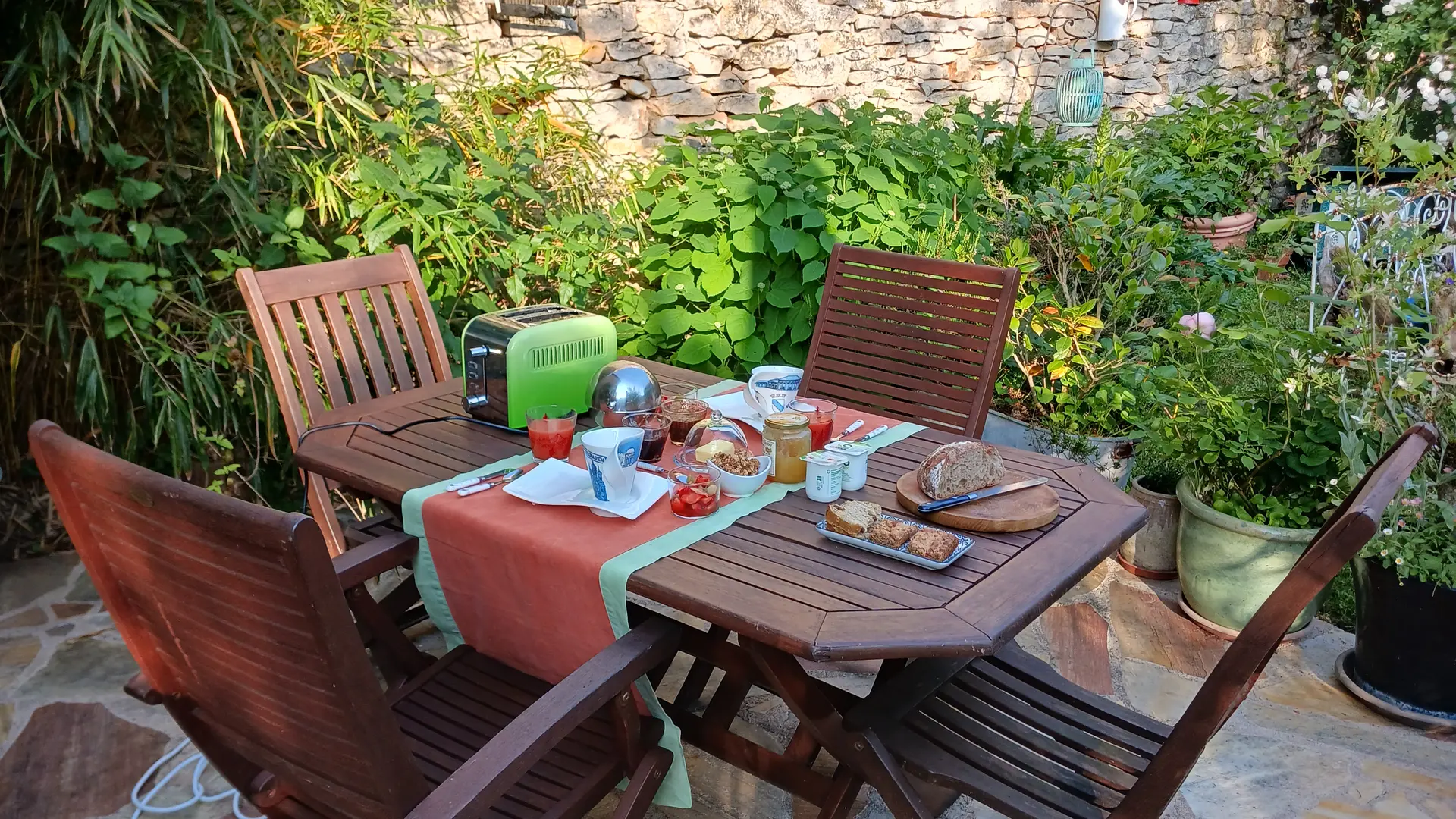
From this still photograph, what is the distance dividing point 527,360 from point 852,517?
0.91m

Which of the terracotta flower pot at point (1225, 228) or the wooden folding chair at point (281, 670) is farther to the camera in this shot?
the terracotta flower pot at point (1225, 228)

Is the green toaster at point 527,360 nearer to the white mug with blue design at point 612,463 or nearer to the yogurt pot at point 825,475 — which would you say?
the white mug with blue design at point 612,463

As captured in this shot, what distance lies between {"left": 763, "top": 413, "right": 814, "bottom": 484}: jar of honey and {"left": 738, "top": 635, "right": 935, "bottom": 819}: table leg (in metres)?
0.37

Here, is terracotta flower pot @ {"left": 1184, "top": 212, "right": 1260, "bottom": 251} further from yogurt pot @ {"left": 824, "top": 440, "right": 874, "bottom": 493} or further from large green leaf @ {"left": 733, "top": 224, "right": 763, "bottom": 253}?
yogurt pot @ {"left": 824, "top": 440, "right": 874, "bottom": 493}

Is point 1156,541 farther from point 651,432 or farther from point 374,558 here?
point 374,558

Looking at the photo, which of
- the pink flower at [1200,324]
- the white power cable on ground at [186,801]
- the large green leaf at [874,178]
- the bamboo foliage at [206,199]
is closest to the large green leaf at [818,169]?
the large green leaf at [874,178]

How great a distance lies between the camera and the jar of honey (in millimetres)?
2006

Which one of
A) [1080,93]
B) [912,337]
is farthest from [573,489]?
[1080,93]

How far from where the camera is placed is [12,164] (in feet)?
10.4

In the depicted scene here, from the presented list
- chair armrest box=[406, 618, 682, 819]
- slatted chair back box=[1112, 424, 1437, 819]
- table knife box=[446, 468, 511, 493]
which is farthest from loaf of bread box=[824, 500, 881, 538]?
table knife box=[446, 468, 511, 493]

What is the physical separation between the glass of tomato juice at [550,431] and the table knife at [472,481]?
0.10 meters

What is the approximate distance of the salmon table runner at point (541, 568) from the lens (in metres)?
1.71

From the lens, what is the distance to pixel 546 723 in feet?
4.68

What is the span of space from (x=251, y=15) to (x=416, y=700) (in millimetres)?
2525
